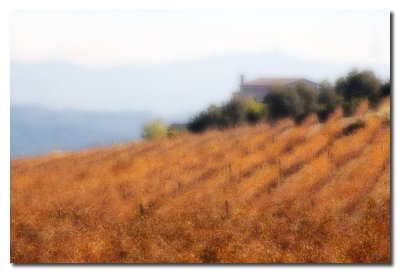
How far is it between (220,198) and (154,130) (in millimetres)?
660

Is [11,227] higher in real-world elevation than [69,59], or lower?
lower

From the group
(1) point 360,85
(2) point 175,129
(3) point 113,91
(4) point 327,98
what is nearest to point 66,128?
(3) point 113,91

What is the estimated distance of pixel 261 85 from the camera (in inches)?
197

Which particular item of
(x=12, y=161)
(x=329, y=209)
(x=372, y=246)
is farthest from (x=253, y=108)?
(x=12, y=161)

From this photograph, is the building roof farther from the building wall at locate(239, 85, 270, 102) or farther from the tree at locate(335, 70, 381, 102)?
the tree at locate(335, 70, 381, 102)

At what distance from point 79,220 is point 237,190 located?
→ 1.11 m

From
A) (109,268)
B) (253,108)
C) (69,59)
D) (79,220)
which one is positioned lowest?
(109,268)

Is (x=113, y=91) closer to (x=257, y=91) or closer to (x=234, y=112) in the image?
(x=234, y=112)

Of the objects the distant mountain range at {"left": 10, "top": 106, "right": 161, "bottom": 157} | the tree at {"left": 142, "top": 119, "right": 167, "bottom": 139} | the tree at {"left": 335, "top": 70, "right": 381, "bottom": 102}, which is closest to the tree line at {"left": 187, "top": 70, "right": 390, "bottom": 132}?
the tree at {"left": 335, "top": 70, "right": 381, "bottom": 102}

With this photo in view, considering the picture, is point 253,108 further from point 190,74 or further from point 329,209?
point 329,209

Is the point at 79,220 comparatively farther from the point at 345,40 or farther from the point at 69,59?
the point at 345,40

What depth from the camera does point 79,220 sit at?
4.95 m

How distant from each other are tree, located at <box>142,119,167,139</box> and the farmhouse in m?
0.55

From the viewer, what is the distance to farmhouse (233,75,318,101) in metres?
4.96
